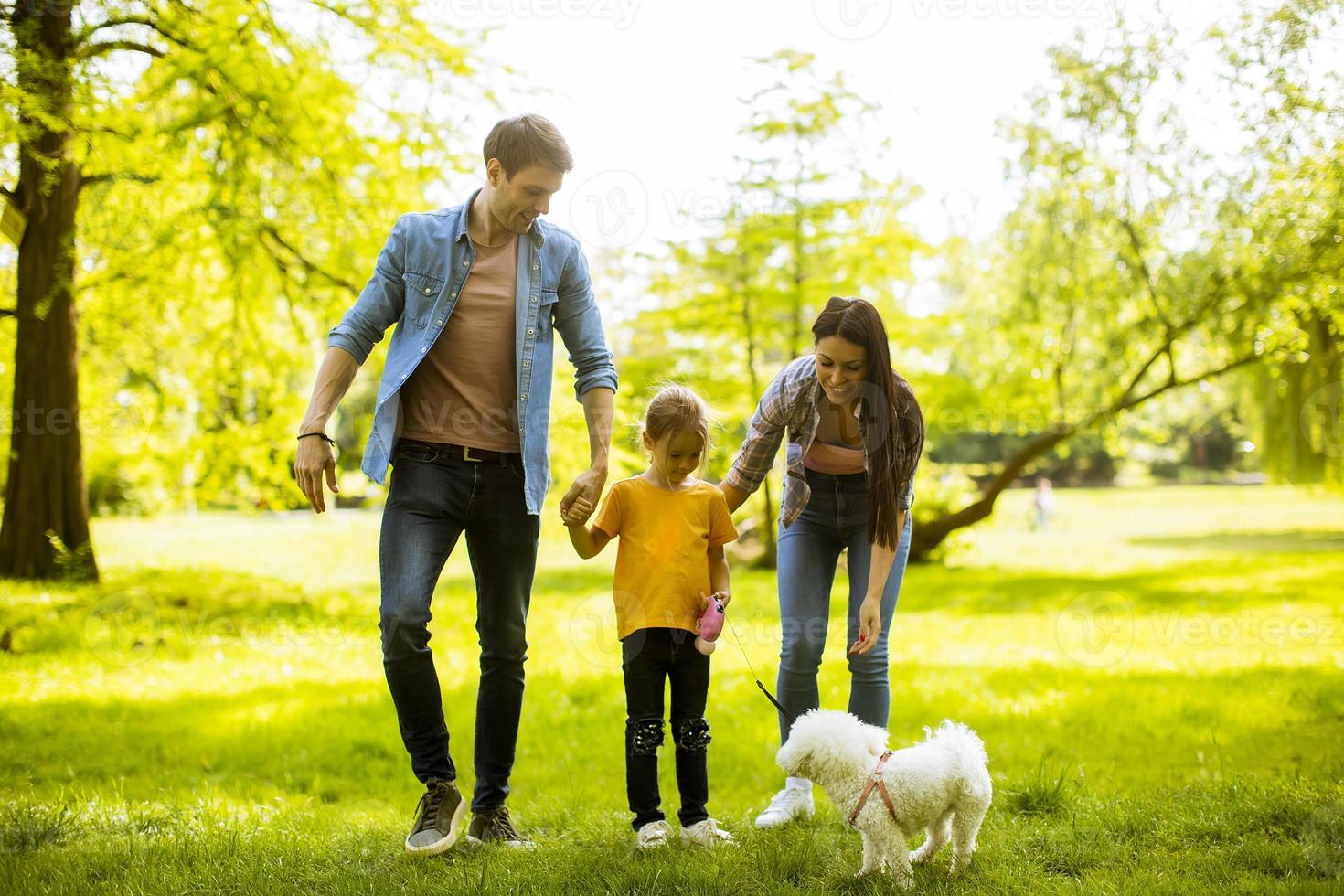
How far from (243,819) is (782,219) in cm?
1094

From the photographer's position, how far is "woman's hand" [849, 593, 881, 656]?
134 inches

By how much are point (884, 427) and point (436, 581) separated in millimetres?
1511

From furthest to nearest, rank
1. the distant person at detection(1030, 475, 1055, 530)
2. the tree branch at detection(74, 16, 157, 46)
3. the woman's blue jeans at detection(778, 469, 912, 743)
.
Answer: the distant person at detection(1030, 475, 1055, 530), the tree branch at detection(74, 16, 157, 46), the woman's blue jeans at detection(778, 469, 912, 743)

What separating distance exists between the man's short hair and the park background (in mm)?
286

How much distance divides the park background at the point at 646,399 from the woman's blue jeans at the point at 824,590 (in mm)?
474

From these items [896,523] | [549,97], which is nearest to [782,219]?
[549,97]

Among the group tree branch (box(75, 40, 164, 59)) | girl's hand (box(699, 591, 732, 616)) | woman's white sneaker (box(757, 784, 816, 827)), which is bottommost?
woman's white sneaker (box(757, 784, 816, 827))

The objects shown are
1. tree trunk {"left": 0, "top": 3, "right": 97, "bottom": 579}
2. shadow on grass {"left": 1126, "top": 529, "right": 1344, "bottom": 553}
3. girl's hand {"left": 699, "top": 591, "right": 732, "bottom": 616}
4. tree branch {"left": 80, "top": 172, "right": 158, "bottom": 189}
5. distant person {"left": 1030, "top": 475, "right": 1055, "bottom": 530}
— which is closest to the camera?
girl's hand {"left": 699, "top": 591, "right": 732, "bottom": 616}

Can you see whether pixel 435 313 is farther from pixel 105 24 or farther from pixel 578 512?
pixel 105 24

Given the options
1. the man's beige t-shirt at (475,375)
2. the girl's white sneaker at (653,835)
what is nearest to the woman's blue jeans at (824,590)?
the girl's white sneaker at (653,835)

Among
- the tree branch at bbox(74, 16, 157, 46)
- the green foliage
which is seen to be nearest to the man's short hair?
the green foliage

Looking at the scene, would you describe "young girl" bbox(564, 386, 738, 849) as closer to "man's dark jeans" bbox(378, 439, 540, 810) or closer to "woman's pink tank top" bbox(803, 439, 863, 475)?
"man's dark jeans" bbox(378, 439, 540, 810)

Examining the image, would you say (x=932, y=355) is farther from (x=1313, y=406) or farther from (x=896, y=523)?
(x=896, y=523)

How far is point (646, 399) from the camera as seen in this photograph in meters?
8.20
